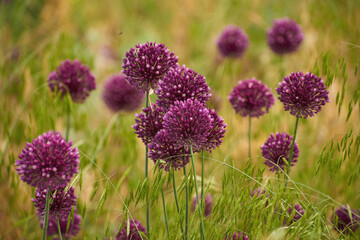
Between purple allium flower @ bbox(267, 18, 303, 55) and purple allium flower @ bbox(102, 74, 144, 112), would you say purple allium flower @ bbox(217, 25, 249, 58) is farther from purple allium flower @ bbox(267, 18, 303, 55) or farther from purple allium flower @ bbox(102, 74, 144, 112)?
purple allium flower @ bbox(102, 74, 144, 112)

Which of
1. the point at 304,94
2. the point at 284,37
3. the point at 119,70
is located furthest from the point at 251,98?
the point at 119,70

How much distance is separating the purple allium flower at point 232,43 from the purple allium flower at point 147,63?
1.45 meters

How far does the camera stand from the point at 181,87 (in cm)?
112

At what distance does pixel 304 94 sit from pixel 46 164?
2.78 feet

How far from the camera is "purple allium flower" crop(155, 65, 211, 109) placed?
44.1 inches

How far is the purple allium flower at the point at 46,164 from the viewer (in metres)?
1.04

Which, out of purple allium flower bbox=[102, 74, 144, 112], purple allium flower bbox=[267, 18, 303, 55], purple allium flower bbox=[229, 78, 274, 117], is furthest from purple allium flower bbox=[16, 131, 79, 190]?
purple allium flower bbox=[267, 18, 303, 55]

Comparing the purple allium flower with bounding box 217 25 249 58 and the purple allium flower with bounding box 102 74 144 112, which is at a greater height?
the purple allium flower with bounding box 217 25 249 58

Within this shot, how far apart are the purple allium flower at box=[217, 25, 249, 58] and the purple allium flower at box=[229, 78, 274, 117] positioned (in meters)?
0.95

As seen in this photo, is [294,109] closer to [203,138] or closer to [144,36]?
[203,138]

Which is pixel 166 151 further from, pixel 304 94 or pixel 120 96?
pixel 120 96

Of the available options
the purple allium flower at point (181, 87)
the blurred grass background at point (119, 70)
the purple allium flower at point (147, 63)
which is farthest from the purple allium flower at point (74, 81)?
the purple allium flower at point (181, 87)

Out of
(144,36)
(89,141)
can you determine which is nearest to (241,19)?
(144,36)

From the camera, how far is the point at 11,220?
212cm
